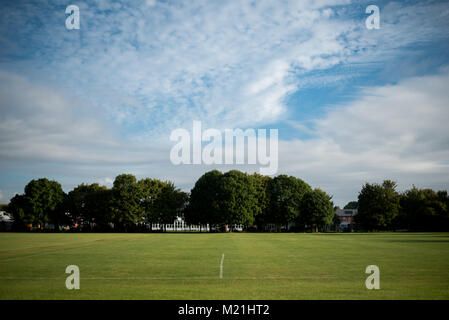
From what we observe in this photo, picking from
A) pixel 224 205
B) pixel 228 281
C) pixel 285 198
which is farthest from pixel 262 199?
pixel 228 281

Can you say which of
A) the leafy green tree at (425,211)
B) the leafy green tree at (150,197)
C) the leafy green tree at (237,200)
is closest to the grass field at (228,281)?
the leafy green tree at (237,200)

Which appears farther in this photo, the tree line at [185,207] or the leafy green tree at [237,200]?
the tree line at [185,207]

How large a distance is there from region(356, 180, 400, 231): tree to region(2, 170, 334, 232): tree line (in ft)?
31.6

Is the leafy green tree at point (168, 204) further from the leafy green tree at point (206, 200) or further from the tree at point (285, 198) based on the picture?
the tree at point (285, 198)

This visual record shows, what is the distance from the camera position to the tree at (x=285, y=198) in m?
104

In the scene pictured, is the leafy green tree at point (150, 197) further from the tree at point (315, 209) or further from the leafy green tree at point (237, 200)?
the tree at point (315, 209)

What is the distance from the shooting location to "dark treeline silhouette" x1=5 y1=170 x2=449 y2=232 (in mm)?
99750

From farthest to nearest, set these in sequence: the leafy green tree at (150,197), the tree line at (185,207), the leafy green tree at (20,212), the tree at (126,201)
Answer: the leafy green tree at (150,197), the tree at (126,201), the leafy green tree at (20,212), the tree line at (185,207)

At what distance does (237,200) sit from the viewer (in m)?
98.9

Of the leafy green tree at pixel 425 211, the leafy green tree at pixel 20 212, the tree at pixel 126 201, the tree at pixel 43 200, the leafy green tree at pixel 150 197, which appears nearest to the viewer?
the leafy green tree at pixel 425 211

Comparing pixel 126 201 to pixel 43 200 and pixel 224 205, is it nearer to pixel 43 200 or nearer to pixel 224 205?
pixel 43 200

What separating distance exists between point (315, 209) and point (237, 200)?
22442mm
